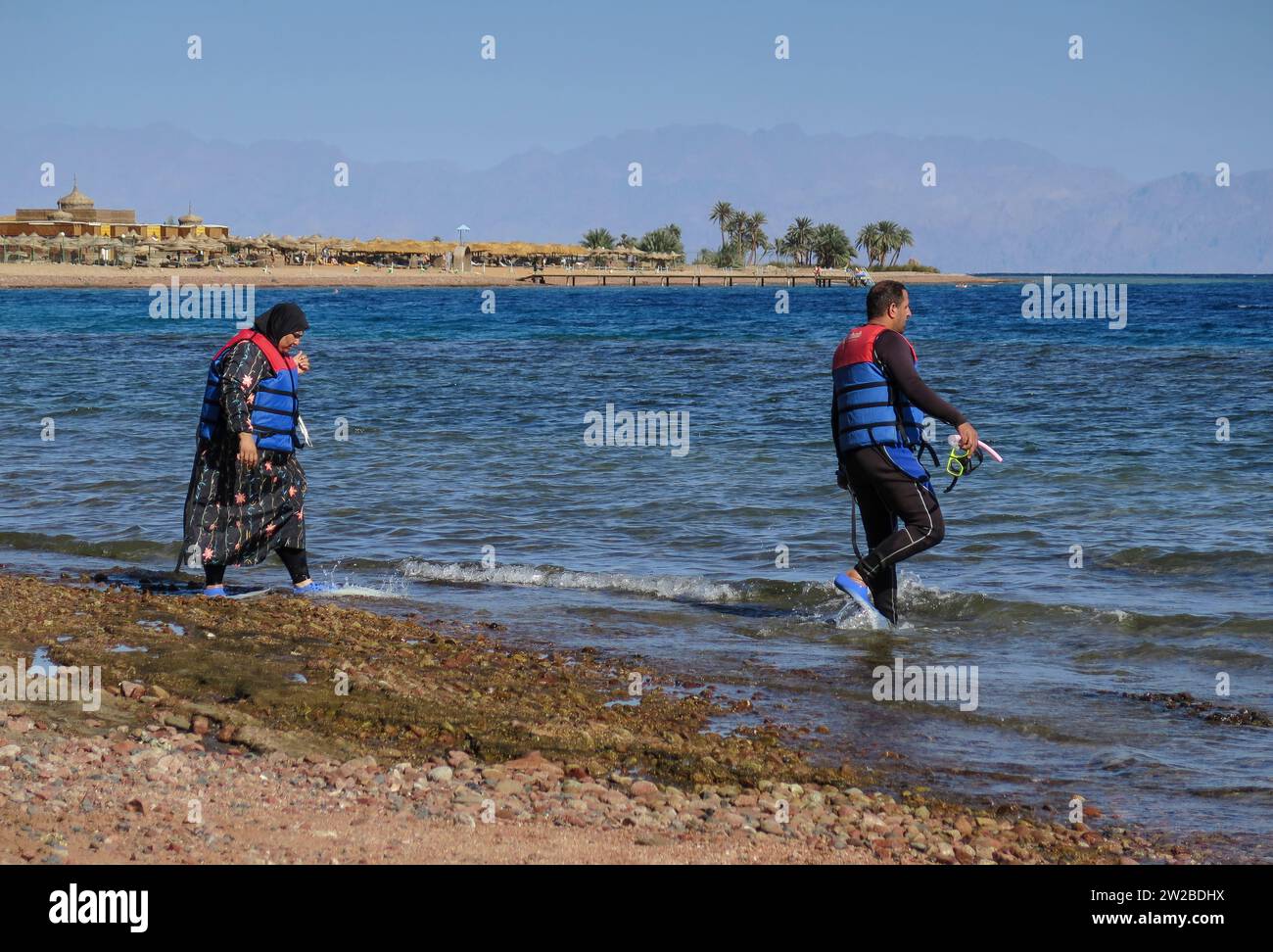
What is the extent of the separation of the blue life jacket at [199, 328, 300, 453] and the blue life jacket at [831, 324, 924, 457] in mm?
3401

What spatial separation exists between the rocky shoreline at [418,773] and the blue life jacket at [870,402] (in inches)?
75.1

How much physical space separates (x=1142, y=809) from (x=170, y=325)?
164ft

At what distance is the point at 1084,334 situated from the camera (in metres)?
43.6

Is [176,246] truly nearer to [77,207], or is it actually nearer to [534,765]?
[77,207]

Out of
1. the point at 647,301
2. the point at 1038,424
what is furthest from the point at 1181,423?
the point at 647,301

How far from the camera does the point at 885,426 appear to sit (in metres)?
8.10

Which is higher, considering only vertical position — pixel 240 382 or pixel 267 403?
pixel 240 382

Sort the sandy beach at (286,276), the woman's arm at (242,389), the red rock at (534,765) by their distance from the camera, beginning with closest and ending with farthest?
the red rock at (534,765) → the woman's arm at (242,389) → the sandy beach at (286,276)

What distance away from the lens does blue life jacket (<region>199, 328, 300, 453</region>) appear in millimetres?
8742

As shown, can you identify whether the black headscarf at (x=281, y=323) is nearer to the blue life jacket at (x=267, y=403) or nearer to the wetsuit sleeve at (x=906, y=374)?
the blue life jacket at (x=267, y=403)

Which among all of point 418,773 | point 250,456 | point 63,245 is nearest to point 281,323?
point 250,456

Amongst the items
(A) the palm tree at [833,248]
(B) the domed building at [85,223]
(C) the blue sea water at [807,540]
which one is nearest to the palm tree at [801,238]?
(A) the palm tree at [833,248]

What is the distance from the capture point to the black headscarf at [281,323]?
870cm

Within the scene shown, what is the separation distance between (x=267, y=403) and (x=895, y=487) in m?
3.89
